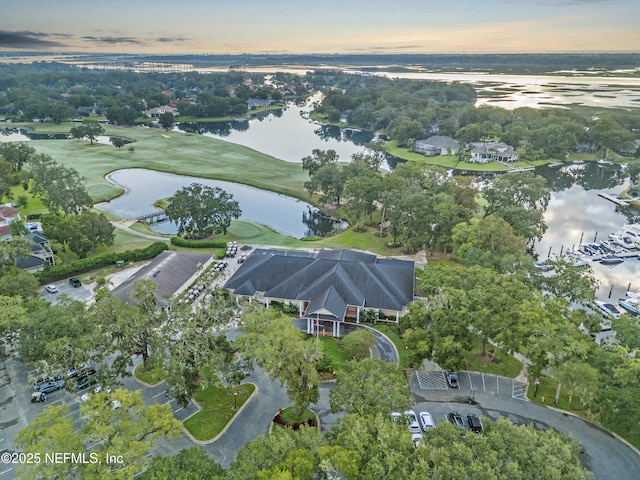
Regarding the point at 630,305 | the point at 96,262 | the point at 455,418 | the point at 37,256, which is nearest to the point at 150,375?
the point at 455,418

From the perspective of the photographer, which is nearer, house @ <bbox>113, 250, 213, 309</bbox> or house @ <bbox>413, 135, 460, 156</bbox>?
house @ <bbox>113, 250, 213, 309</bbox>

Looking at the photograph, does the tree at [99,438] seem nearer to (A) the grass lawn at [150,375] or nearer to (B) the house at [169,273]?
(A) the grass lawn at [150,375]

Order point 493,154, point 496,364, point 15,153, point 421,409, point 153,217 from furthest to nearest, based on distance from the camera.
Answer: point 493,154 → point 15,153 → point 153,217 → point 496,364 → point 421,409

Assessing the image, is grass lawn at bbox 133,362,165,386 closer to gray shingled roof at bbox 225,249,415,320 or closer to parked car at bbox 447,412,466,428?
gray shingled roof at bbox 225,249,415,320

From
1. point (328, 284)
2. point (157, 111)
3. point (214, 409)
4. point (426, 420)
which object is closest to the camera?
point (426, 420)

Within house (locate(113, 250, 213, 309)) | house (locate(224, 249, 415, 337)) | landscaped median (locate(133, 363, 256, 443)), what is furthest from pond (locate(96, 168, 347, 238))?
landscaped median (locate(133, 363, 256, 443))

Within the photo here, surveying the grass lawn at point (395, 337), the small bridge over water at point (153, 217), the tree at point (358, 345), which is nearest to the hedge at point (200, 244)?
the small bridge over water at point (153, 217)

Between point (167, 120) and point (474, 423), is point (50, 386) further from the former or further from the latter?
point (167, 120)
